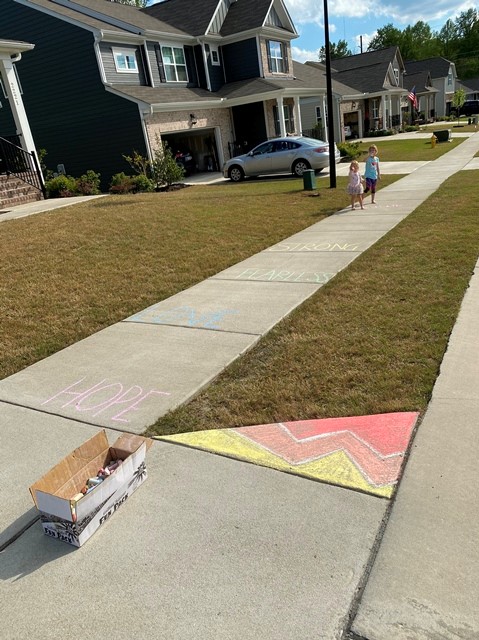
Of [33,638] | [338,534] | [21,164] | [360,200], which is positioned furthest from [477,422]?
[21,164]

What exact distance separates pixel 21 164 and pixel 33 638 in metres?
16.4

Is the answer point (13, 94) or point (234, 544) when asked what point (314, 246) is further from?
point (13, 94)

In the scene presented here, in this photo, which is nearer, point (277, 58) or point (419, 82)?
point (277, 58)

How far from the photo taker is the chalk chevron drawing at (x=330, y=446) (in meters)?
2.87

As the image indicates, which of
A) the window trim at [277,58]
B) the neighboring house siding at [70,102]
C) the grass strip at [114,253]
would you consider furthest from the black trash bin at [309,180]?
the window trim at [277,58]

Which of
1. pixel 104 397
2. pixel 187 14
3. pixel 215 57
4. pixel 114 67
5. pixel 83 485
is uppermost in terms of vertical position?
pixel 187 14

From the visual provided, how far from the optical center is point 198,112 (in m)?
23.7

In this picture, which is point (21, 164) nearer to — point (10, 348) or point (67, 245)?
point (67, 245)

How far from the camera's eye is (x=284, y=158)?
19047 mm

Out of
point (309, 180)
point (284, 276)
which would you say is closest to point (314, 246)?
point (284, 276)

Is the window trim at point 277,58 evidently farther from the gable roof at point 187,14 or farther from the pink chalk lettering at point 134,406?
the pink chalk lettering at point 134,406

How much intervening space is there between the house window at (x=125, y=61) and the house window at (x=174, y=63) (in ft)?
6.68

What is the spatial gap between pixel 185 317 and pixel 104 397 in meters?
1.94

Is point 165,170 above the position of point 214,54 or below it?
below
